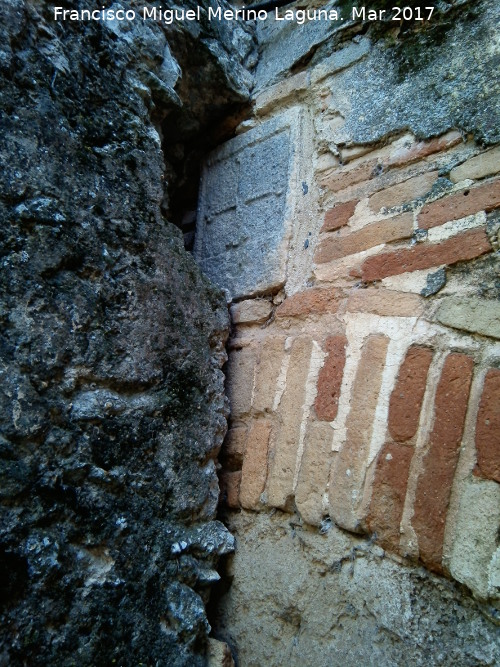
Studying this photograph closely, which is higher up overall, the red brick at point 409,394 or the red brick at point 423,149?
the red brick at point 423,149

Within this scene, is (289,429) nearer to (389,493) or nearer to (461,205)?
(389,493)

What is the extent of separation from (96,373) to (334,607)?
70cm

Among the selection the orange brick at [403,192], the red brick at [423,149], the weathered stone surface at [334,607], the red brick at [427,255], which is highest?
the red brick at [423,149]

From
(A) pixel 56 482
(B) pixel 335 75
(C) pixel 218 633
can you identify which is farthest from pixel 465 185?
(C) pixel 218 633

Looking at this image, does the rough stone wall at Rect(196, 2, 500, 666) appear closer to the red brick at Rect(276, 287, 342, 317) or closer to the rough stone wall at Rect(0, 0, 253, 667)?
the red brick at Rect(276, 287, 342, 317)

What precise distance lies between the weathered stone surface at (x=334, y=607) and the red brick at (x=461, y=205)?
583mm

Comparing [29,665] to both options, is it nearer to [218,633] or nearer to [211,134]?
[218,633]

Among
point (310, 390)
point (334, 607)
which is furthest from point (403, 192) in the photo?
point (334, 607)

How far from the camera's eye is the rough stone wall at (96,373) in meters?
0.90

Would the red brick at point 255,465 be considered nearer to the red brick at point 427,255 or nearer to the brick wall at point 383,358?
the brick wall at point 383,358

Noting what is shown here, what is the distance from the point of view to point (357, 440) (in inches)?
42.9

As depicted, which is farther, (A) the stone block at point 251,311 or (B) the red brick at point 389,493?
(A) the stone block at point 251,311

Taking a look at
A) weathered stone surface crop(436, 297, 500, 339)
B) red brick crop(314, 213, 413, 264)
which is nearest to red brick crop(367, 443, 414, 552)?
weathered stone surface crop(436, 297, 500, 339)

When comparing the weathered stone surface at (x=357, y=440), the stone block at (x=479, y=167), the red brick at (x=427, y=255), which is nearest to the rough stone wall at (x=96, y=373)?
the weathered stone surface at (x=357, y=440)
